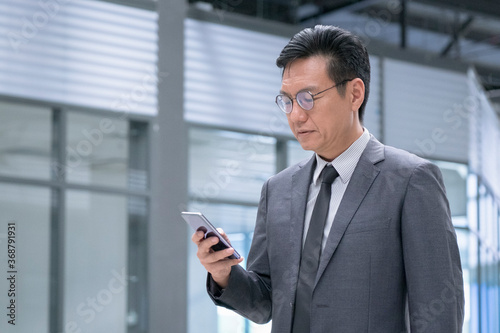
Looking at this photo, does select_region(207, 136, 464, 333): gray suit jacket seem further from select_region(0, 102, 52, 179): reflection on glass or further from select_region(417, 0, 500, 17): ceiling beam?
select_region(417, 0, 500, 17): ceiling beam

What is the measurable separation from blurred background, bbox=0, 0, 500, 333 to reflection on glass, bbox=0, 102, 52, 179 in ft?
0.04

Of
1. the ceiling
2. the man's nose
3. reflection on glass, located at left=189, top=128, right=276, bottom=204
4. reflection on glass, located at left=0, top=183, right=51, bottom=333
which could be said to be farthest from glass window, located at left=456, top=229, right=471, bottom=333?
the man's nose

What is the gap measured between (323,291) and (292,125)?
484mm

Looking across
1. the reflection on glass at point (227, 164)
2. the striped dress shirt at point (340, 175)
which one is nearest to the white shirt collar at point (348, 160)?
the striped dress shirt at point (340, 175)

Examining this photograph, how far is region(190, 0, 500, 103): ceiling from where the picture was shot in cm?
849

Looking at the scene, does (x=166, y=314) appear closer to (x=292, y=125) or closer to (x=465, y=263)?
(x=465, y=263)

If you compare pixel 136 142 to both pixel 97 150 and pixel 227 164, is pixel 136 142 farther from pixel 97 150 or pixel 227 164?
pixel 227 164

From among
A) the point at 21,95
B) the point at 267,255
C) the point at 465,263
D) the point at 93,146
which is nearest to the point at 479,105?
the point at 465,263

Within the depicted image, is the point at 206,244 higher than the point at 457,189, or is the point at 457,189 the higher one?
the point at 457,189

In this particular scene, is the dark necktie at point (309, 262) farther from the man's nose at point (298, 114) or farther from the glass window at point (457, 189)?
the glass window at point (457, 189)

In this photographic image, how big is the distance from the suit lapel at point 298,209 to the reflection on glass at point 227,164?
484 centimetres

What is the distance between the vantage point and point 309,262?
2.03 metres

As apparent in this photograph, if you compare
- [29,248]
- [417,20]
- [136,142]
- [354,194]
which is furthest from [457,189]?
[354,194]

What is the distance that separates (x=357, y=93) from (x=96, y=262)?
189 inches
